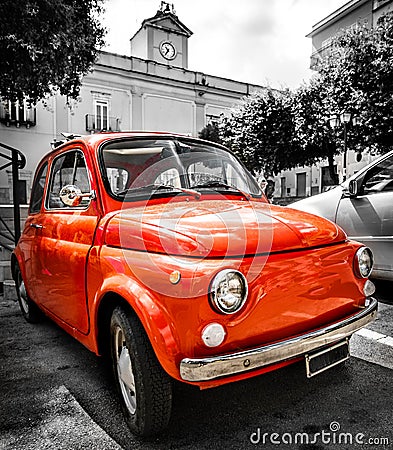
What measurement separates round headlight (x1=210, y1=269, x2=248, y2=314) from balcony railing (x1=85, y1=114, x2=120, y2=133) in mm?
22852

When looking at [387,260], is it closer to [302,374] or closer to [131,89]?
[302,374]

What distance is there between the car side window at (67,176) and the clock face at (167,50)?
1042 inches

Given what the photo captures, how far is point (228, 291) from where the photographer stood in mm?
1958

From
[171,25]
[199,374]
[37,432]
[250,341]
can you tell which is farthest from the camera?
[171,25]

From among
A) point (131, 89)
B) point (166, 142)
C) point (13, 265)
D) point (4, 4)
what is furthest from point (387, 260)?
point (131, 89)

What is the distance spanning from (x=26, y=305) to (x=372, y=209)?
389 centimetres

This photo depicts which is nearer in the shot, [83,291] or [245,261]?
[245,261]

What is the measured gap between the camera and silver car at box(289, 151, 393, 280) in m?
4.41

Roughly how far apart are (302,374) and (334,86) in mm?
16198

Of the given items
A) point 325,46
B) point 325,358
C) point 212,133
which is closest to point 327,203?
point 325,358

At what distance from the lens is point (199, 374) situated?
6.10 ft

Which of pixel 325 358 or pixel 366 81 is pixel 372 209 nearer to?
pixel 325 358

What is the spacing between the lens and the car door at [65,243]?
2768 mm

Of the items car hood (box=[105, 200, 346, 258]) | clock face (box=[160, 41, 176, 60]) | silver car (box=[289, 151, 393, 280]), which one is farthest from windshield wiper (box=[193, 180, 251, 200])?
clock face (box=[160, 41, 176, 60])
